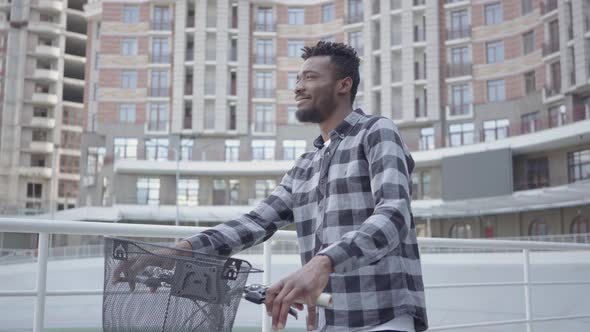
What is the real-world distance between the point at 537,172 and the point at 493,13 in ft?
32.6

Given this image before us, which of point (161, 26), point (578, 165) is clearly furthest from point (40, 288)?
point (161, 26)

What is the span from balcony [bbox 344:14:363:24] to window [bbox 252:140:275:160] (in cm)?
883

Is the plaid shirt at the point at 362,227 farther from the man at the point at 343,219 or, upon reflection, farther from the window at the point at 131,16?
the window at the point at 131,16

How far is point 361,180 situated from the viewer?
1815mm

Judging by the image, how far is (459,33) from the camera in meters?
39.4

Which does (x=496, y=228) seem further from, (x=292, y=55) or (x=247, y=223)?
(x=247, y=223)

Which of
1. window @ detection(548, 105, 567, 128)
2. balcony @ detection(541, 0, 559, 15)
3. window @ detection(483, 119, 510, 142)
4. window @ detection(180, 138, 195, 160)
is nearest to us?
window @ detection(548, 105, 567, 128)

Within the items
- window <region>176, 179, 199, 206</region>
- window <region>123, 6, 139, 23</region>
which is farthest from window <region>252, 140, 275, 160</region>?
window <region>123, 6, 139, 23</region>

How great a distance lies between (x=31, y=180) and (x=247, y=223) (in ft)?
181

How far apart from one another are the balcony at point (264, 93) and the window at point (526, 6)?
15714 millimetres

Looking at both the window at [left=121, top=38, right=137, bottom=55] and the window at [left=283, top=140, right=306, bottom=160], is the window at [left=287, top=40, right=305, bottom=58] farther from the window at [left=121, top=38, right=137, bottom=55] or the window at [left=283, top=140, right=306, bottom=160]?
the window at [left=121, top=38, right=137, bottom=55]

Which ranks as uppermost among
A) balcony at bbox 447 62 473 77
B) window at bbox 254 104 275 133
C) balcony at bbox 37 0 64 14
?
balcony at bbox 37 0 64 14

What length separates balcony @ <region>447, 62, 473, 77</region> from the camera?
39250 mm

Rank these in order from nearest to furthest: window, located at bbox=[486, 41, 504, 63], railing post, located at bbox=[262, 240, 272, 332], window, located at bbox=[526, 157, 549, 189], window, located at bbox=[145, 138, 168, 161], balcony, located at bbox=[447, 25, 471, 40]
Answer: railing post, located at bbox=[262, 240, 272, 332], window, located at bbox=[526, 157, 549, 189], window, located at bbox=[486, 41, 504, 63], balcony, located at bbox=[447, 25, 471, 40], window, located at bbox=[145, 138, 168, 161]
